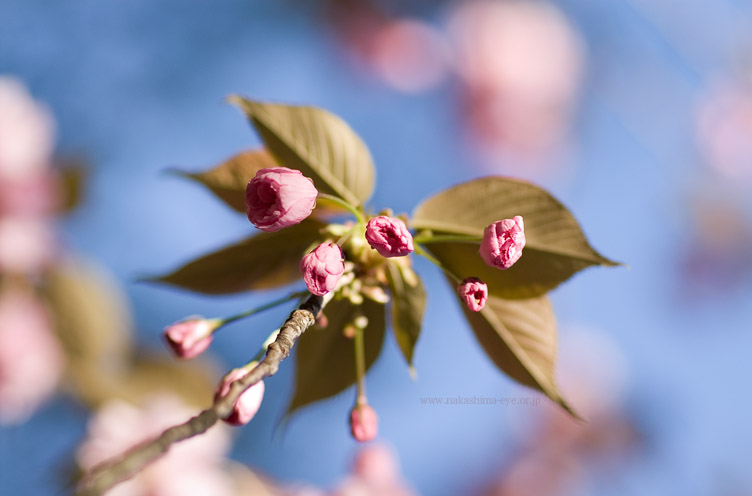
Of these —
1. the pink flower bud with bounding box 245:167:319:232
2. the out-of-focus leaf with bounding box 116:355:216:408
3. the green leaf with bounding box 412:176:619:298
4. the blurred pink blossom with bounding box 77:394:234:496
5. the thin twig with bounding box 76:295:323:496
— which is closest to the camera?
the thin twig with bounding box 76:295:323:496

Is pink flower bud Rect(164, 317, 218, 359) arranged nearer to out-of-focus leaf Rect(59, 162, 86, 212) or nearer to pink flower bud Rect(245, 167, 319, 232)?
pink flower bud Rect(245, 167, 319, 232)

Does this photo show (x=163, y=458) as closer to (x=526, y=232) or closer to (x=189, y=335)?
(x=189, y=335)

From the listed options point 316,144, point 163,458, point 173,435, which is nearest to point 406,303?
point 316,144

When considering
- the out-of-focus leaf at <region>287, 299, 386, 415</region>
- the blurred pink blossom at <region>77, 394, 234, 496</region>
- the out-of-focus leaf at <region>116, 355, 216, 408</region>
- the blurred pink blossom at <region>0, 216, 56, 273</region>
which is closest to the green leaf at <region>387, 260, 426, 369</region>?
the out-of-focus leaf at <region>287, 299, 386, 415</region>

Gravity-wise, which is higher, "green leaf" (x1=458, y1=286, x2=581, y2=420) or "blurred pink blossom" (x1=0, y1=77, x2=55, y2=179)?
"green leaf" (x1=458, y1=286, x2=581, y2=420)

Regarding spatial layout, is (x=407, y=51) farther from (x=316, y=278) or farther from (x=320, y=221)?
(x=316, y=278)
